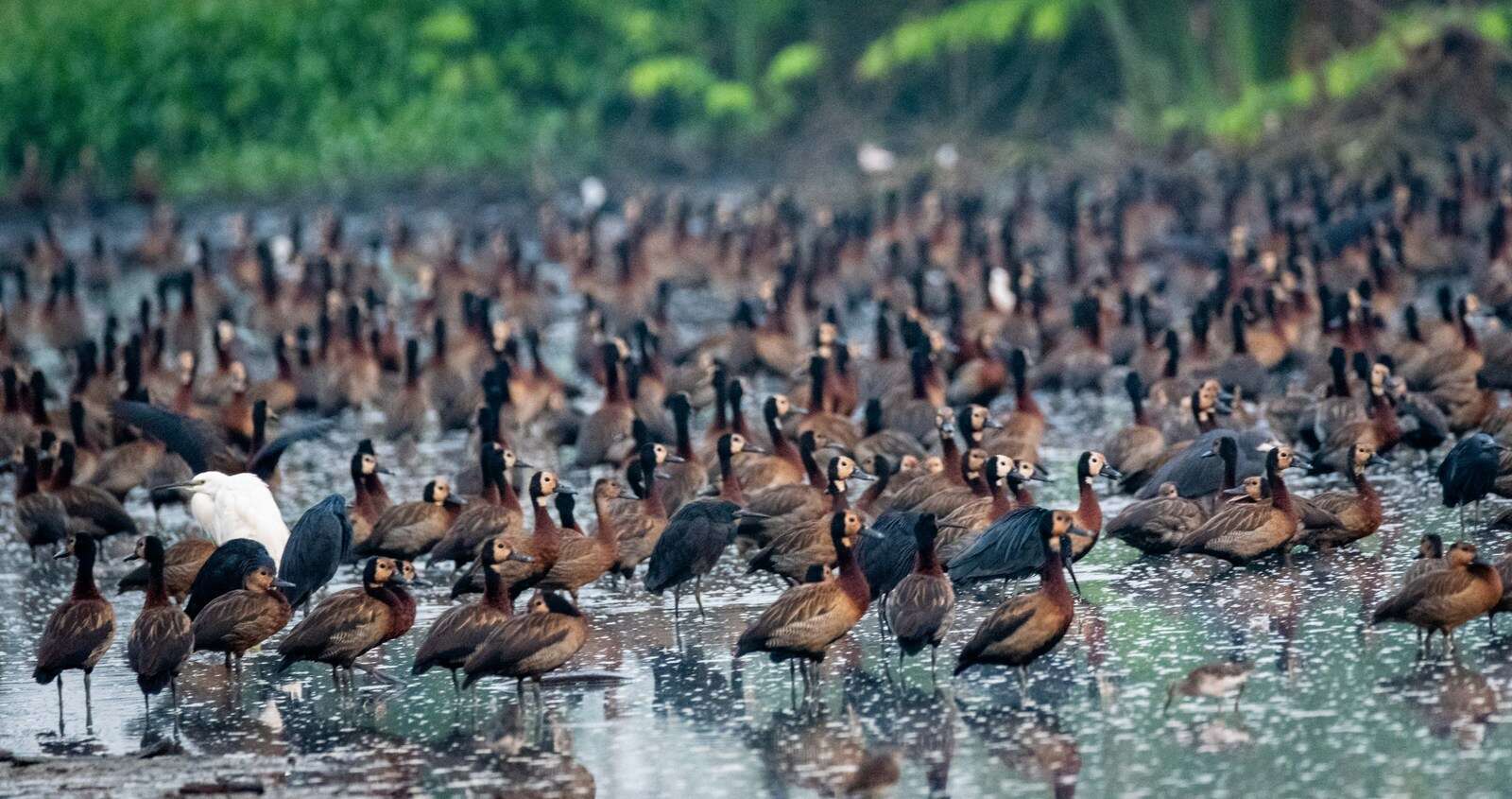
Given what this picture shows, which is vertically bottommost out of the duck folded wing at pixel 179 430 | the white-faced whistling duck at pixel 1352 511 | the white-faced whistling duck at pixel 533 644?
the white-faced whistling duck at pixel 533 644

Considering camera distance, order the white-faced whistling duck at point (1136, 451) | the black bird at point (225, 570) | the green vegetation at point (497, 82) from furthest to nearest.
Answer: the green vegetation at point (497, 82), the white-faced whistling duck at point (1136, 451), the black bird at point (225, 570)

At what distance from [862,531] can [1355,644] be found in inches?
92.7

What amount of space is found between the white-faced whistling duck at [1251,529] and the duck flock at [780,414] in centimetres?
2

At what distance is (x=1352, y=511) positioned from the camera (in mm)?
12961

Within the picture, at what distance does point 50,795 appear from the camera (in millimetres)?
9758

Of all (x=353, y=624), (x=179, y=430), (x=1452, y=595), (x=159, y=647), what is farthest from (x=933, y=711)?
(x=179, y=430)

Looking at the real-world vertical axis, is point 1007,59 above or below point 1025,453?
above

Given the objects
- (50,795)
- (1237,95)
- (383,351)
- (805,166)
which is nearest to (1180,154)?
(1237,95)

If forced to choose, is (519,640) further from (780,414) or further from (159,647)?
(780,414)

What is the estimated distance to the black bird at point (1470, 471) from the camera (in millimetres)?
12875

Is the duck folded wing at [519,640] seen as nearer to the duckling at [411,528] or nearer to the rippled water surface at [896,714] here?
the rippled water surface at [896,714]

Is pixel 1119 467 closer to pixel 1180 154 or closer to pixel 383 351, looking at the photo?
pixel 383 351

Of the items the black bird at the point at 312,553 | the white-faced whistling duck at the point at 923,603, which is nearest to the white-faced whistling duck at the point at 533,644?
the white-faced whistling duck at the point at 923,603

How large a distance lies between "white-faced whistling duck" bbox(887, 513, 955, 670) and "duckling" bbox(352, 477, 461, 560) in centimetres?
315
